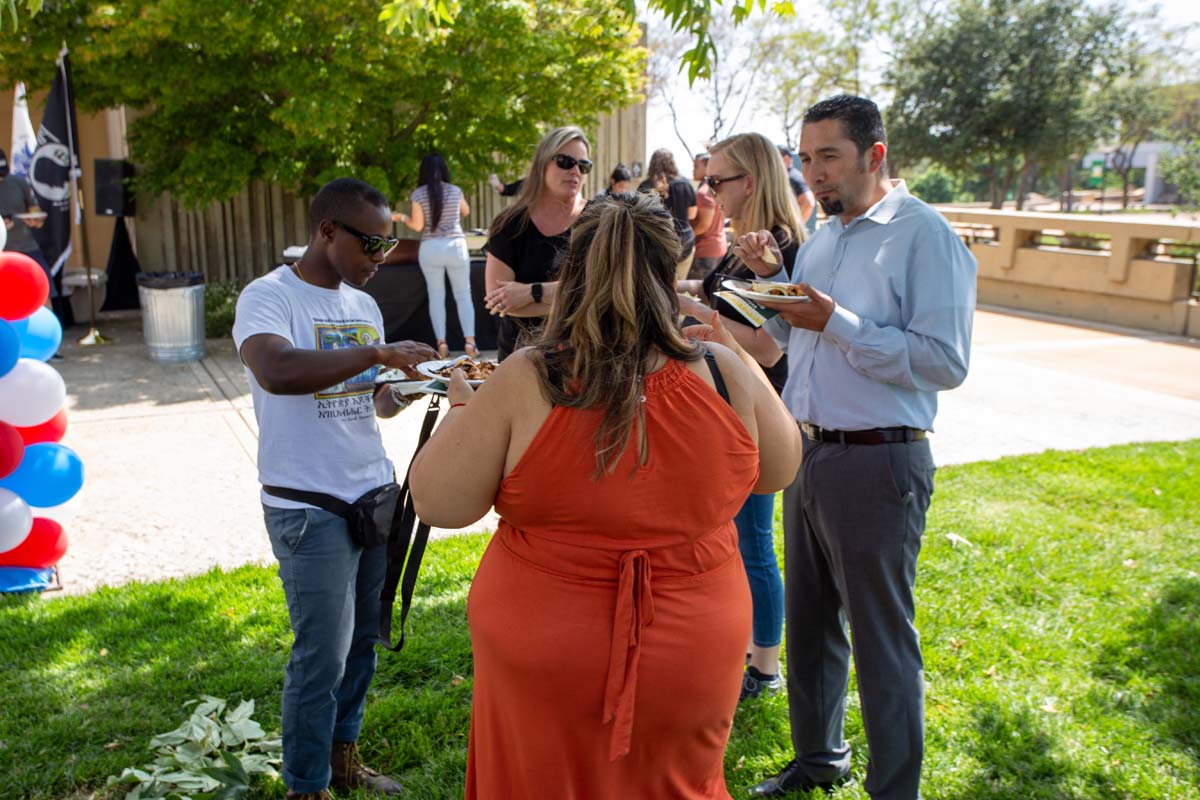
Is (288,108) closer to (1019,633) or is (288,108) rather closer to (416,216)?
(416,216)

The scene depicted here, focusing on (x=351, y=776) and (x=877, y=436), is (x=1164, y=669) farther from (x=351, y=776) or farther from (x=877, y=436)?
(x=351, y=776)

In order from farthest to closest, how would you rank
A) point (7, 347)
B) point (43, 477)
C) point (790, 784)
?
point (43, 477) → point (7, 347) → point (790, 784)

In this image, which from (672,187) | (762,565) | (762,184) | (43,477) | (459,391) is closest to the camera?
(459,391)

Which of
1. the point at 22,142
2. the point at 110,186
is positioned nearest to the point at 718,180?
the point at 22,142

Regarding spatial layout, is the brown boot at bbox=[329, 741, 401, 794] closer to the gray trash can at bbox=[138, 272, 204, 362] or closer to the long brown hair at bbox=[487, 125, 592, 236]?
the long brown hair at bbox=[487, 125, 592, 236]

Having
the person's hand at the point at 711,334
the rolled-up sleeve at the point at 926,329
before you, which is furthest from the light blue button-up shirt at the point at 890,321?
the person's hand at the point at 711,334

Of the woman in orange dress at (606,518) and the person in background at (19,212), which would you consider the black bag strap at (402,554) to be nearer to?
the woman in orange dress at (606,518)

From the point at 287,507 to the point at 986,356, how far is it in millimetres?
9810

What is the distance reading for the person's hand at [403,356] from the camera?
108 inches

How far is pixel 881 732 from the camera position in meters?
2.95

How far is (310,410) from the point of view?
2822 mm

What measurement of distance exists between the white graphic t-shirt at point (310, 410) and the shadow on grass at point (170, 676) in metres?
1.14

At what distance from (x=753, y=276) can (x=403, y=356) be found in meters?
1.37

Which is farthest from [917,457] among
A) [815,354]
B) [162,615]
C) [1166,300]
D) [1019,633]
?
[1166,300]
